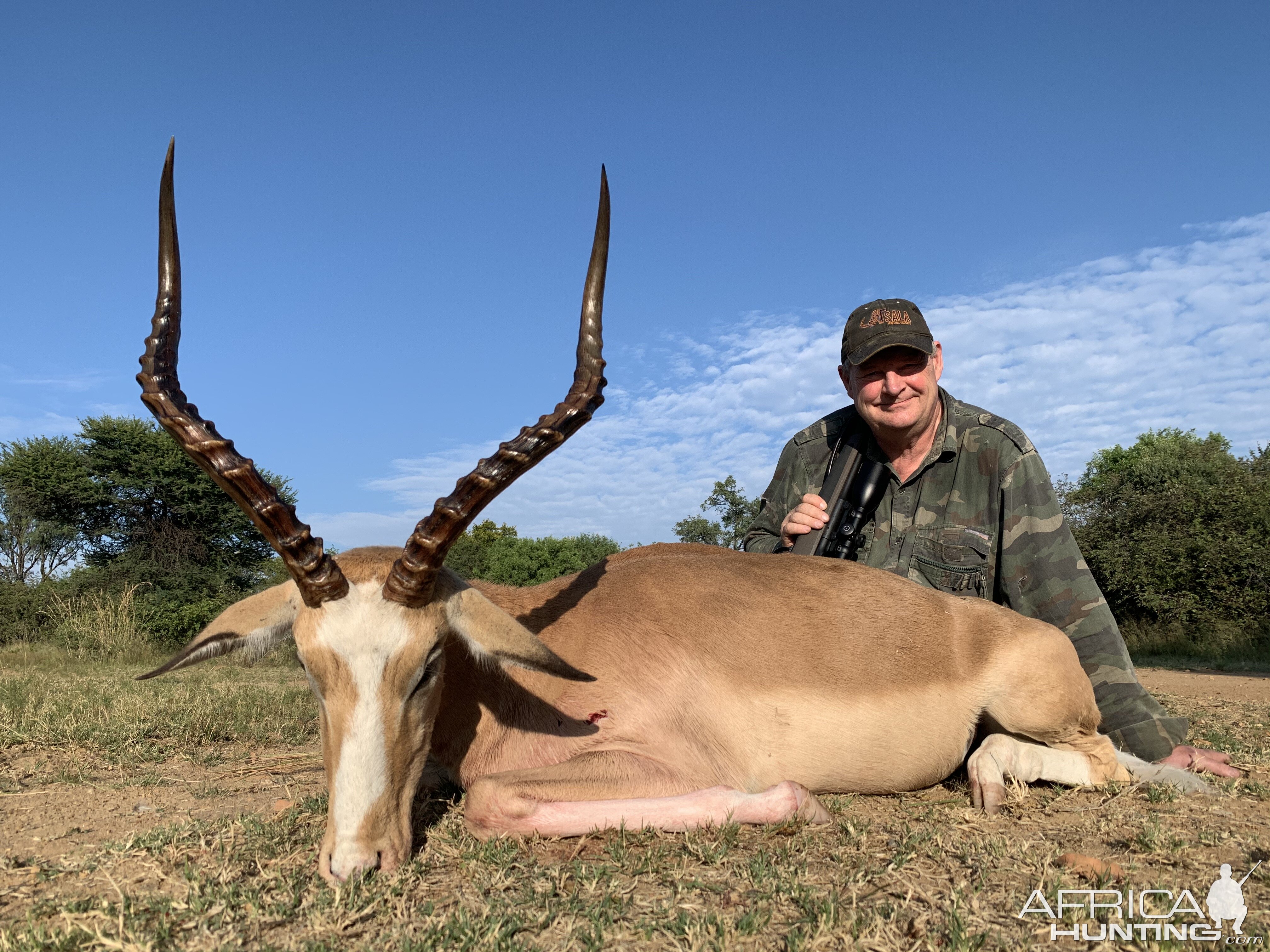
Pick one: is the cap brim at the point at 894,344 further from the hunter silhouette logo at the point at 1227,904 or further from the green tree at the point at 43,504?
the green tree at the point at 43,504

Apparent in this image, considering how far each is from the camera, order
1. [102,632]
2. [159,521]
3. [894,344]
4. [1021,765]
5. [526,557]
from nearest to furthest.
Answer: [1021,765] → [894,344] → [102,632] → [159,521] → [526,557]

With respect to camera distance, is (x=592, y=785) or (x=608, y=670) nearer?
(x=592, y=785)

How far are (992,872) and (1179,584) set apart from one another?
26.1 meters

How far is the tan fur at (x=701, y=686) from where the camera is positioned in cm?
363

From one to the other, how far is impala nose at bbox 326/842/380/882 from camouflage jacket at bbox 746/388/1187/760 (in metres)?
4.09

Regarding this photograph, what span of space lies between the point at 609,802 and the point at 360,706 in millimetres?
1130

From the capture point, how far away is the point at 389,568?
3.68 metres

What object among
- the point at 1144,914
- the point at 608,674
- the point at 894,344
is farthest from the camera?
the point at 894,344

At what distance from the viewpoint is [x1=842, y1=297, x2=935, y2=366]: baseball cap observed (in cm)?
628

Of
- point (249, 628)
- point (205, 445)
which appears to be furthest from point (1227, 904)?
point (205, 445)

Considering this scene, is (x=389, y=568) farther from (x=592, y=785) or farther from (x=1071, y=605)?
(x=1071, y=605)

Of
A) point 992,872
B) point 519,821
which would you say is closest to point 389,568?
point 519,821

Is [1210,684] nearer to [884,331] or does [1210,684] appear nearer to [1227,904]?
[884,331]

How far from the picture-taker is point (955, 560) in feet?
20.1
